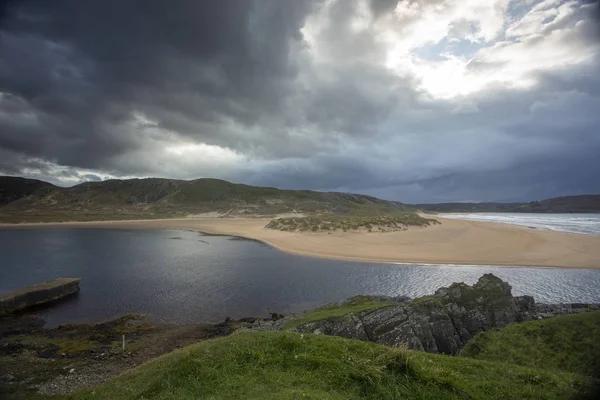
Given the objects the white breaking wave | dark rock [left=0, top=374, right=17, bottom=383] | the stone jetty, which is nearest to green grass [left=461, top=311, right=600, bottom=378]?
dark rock [left=0, top=374, right=17, bottom=383]

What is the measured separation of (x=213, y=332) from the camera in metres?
20.0

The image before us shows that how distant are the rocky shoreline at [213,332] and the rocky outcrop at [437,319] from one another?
0.03 m

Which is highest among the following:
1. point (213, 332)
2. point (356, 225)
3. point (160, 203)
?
point (160, 203)

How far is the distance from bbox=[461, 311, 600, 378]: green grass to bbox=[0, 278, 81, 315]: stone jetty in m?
32.4

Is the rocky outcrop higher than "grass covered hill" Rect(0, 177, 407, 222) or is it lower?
lower

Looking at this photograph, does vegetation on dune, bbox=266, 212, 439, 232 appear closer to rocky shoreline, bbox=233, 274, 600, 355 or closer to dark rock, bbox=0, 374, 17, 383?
rocky shoreline, bbox=233, 274, 600, 355

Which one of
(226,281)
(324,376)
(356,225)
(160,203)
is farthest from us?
(160,203)

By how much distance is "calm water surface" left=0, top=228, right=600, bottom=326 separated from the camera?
25.3m

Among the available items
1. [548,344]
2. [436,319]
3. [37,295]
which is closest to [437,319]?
[436,319]

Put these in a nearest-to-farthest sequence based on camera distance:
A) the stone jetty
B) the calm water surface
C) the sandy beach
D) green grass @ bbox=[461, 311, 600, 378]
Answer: green grass @ bbox=[461, 311, 600, 378], the stone jetty, the calm water surface, the sandy beach

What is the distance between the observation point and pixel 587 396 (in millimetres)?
5828

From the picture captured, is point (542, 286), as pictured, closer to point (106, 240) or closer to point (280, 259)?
point (280, 259)

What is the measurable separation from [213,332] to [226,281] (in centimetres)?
1268

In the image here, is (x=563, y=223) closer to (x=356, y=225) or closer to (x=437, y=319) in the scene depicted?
(x=356, y=225)
